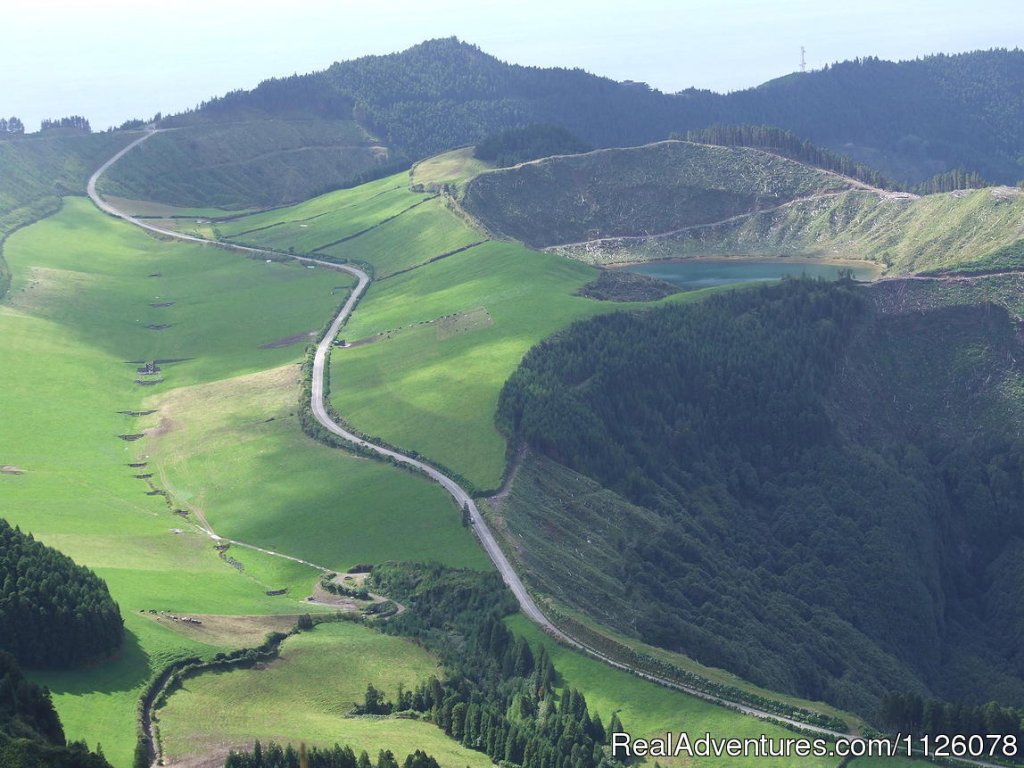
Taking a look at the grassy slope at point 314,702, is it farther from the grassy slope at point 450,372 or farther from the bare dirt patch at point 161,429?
the bare dirt patch at point 161,429

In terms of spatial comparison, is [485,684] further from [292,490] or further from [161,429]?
[161,429]

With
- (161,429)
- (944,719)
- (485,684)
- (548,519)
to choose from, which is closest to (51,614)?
(485,684)

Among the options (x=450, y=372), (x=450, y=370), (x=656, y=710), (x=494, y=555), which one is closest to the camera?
(x=656, y=710)

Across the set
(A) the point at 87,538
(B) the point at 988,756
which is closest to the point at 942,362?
(B) the point at 988,756

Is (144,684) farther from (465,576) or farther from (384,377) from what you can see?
(384,377)

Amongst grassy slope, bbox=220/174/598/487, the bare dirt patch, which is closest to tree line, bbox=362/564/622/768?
grassy slope, bbox=220/174/598/487

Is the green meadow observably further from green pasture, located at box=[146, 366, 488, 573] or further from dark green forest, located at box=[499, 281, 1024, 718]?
dark green forest, located at box=[499, 281, 1024, 718]
